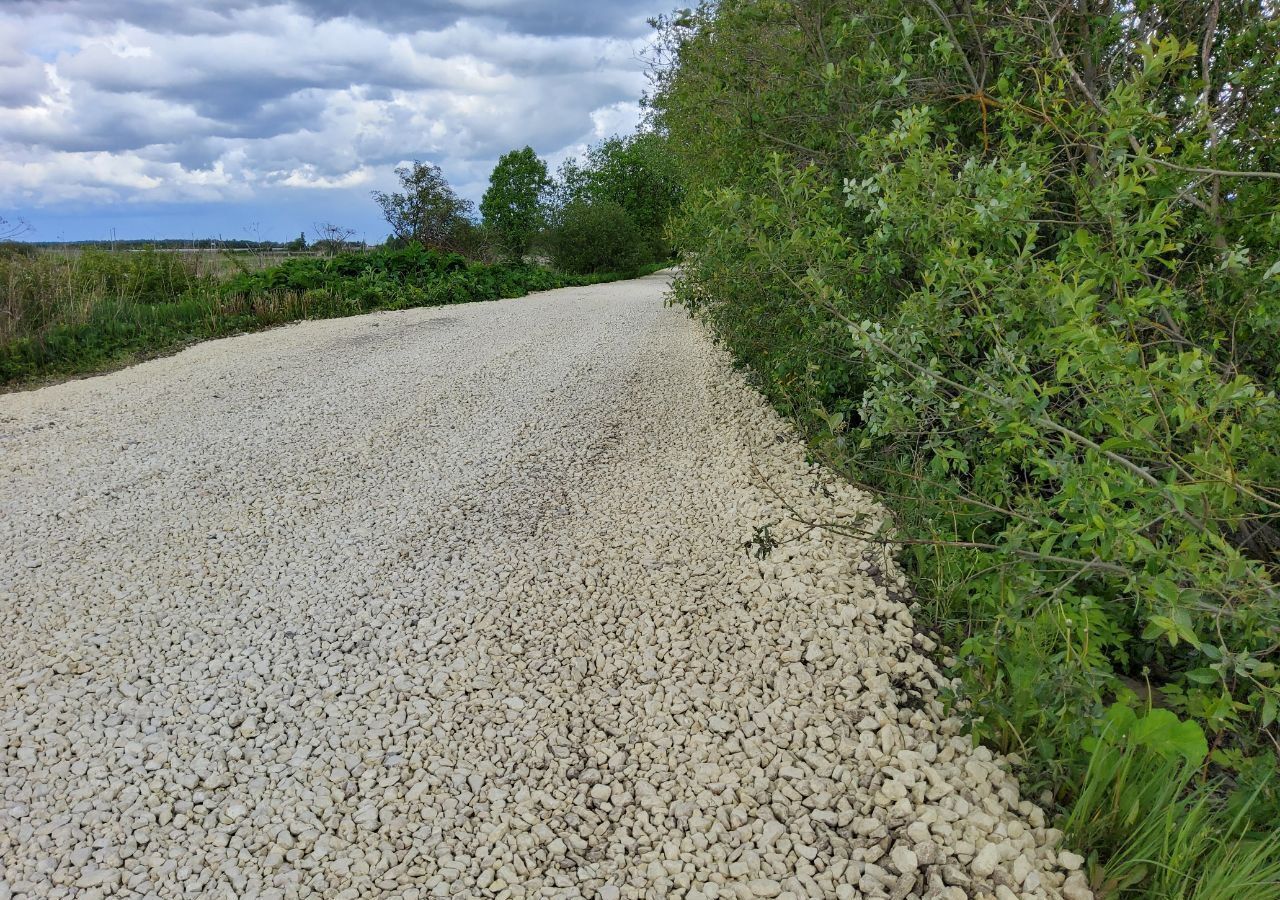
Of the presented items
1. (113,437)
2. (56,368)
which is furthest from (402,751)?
(56,368)

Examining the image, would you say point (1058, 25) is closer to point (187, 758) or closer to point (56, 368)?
point (187, 758)

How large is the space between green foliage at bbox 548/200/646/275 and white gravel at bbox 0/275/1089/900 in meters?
18.3

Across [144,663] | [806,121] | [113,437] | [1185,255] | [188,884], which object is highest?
[806,121]

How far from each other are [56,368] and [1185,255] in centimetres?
961

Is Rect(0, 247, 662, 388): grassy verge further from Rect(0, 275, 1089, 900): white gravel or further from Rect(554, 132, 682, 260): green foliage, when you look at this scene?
Rect(554, 132, 682, 260): green foliage

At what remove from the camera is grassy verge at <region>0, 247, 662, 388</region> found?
8.04 metres

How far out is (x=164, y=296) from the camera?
10.3 m

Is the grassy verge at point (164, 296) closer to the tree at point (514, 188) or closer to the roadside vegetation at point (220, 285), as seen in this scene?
the roadside vegetation at point (220, 285)

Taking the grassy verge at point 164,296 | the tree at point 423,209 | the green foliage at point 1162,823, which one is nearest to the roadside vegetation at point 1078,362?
the green foliage at point 1162,823

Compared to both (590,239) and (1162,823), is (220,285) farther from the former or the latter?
(590,239)

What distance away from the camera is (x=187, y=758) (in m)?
2.59

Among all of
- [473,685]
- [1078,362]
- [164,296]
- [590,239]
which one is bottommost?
[473,685]

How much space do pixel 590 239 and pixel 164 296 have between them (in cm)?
1429

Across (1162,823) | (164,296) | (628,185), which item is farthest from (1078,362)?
(628,185)
